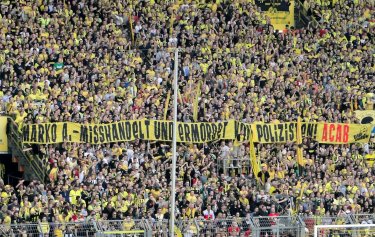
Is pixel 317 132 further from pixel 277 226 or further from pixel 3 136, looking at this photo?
pixel 3 136

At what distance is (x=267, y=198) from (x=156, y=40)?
9450mm

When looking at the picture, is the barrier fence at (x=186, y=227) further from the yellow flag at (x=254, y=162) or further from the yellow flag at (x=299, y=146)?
the yellow flag at (x=299, y=146)

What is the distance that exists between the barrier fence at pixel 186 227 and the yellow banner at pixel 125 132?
220 inches

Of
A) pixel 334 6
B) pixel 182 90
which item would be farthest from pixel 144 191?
pixel 334 6

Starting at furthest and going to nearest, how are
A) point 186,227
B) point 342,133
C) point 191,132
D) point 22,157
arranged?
point 342,133, point 191,132, point 22,157, point 186,227

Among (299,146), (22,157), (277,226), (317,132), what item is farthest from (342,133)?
(22,157)

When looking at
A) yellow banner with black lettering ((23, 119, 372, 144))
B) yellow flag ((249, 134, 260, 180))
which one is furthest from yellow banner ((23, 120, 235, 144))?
yellow flag ((249, 134, 260, 180))

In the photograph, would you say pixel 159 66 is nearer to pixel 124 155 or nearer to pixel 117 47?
pixel 117 47

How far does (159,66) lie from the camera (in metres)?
52.3

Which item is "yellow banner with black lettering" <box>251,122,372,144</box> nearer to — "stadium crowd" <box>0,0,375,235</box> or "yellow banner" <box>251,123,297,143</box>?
"yellow banner" <box>251,123,297,143</box>

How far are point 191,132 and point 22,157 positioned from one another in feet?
18.6

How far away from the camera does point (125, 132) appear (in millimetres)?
48938

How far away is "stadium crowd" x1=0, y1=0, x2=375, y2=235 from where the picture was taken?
151 feet

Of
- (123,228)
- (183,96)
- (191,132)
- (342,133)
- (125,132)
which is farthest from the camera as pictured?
(342,133)
